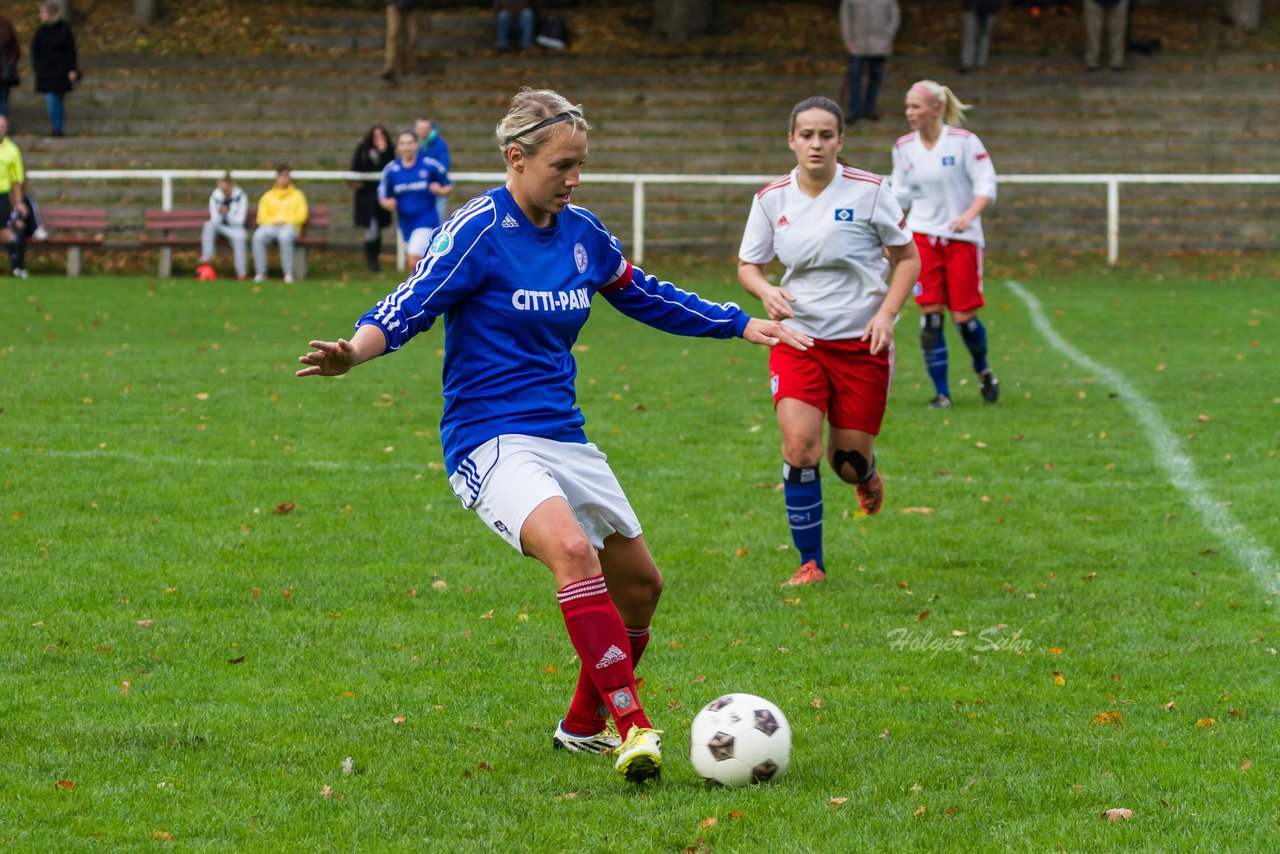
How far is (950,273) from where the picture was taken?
12086 millimetres

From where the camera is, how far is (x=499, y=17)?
103 ft

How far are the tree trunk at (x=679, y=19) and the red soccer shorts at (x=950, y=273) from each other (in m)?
20.9

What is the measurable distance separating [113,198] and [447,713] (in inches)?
859

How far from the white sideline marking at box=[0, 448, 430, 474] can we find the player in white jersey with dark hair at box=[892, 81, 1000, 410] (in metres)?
4.26

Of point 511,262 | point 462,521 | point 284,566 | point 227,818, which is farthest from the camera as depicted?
point 462,521

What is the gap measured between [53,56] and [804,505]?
75.1ft

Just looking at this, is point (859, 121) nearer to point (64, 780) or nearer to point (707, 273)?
point (707, 273)

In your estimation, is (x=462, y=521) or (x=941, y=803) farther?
(x=462, y=521)

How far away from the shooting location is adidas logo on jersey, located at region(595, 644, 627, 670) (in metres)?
4.69

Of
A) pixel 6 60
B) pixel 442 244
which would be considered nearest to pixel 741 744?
pixel 442 244

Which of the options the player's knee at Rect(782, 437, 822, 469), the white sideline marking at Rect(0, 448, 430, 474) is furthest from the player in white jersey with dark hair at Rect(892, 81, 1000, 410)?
the player's knee at Rect(782, 437, 822, 469)

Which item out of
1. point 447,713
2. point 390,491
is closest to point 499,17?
point 390,491

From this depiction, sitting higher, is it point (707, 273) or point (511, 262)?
point (511, 262)

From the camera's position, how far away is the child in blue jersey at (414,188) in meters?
19.3
